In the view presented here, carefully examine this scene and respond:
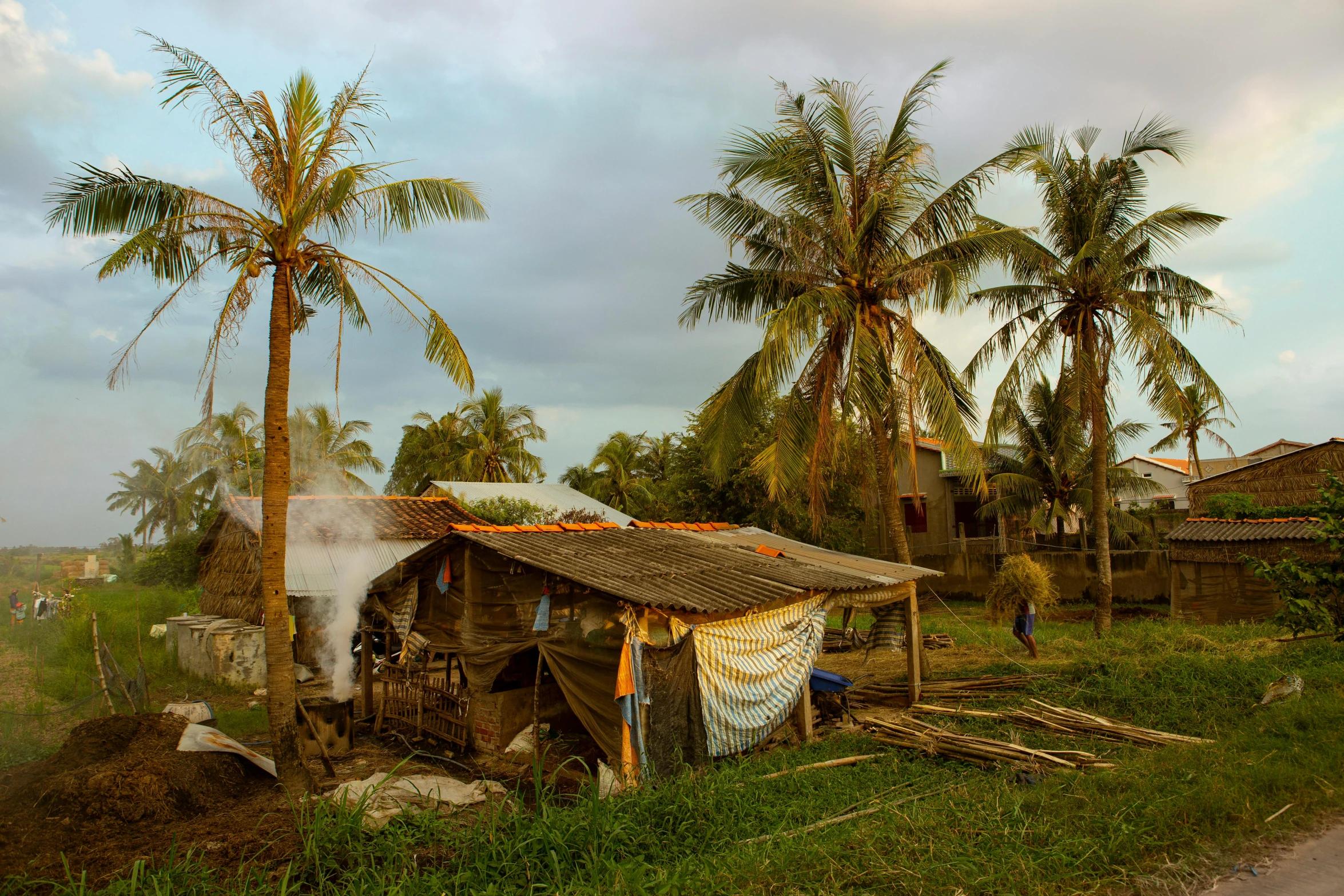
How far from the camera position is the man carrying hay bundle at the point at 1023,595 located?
559 inches

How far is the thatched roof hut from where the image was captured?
20.8m

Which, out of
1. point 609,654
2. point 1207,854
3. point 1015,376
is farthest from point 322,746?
point 1015,376

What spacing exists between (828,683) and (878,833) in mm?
5471

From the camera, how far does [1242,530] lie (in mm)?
19438

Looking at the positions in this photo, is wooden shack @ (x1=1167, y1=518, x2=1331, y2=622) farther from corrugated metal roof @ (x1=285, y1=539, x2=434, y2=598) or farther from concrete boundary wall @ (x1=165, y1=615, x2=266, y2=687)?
concrete boundary wall @ (x1=165, y1=615, x2=266, y2=687)

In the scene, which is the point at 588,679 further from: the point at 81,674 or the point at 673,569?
the point at 81,674

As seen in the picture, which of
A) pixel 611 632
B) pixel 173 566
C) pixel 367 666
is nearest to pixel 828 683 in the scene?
pixel 611 632

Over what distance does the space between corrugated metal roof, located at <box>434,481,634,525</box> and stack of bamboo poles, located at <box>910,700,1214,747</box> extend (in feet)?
51.5

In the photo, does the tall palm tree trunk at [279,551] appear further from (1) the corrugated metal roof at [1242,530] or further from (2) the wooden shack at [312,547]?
(1) the corrugated metal roof at [1242,530]

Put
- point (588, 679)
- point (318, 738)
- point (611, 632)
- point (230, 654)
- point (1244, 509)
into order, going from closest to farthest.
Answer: point (588, 679) < point (611, 632) < point (318, 738) < point (230, 654) < point (1244, 509)

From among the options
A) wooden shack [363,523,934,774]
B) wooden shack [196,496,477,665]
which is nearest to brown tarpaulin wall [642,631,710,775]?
wooden shack [363,523,934,774]

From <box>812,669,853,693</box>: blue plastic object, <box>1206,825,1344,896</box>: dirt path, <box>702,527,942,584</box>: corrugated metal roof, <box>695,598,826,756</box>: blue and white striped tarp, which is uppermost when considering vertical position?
<box>702,527,942,584</box>: corrugated metal roof

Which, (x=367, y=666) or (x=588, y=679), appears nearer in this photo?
(x=588, y=679)

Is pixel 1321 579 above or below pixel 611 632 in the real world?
above
